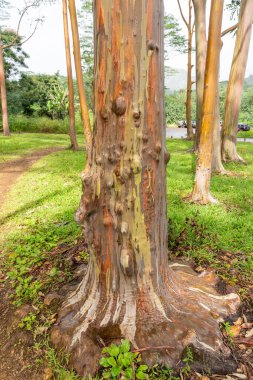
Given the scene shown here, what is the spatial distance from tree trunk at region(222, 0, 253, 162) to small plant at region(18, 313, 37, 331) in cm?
768

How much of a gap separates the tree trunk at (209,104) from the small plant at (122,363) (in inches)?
136

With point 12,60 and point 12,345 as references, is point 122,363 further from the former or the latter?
point 12,60

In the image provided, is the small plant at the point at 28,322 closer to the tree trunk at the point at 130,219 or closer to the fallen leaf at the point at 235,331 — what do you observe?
the tree trunk at the point at 130,219

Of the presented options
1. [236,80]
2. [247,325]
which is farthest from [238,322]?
[236,80]

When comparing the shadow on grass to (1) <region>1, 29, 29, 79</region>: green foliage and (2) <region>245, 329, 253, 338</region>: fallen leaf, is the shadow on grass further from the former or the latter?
(1) <region>1, 29, 29, 79</region>: green foliage

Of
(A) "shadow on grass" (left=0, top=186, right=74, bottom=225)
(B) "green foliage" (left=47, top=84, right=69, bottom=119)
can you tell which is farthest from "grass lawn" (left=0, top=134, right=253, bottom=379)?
(B) "green foliage" (left=47, top=84, right=69, bottom=119)

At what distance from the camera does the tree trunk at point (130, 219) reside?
1660 millimetres

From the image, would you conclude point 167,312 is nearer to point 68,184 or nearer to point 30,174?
point 68,184

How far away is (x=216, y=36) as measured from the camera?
421cm

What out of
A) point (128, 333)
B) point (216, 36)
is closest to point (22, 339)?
point (128, 333)

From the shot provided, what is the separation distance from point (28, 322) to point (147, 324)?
1003 mm

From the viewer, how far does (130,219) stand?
190 centimetres

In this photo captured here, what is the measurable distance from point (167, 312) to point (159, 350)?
274 millimetres

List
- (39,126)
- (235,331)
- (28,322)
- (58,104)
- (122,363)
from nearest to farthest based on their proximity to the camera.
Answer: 1. (122,363)
2. (235,331)
3. (28,322)
4. (39,126)
5. (58,104)
